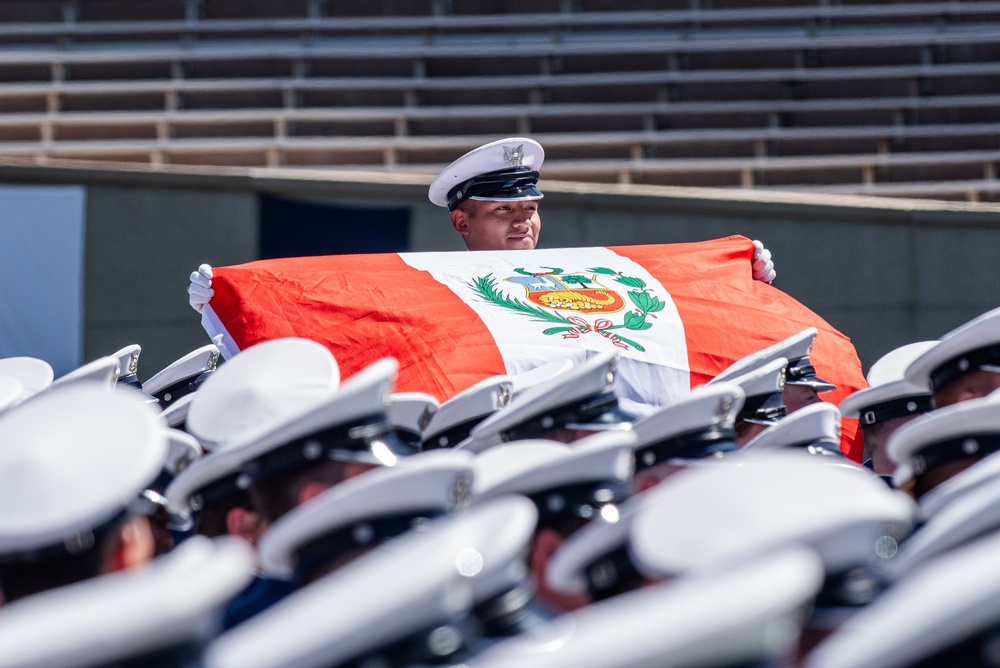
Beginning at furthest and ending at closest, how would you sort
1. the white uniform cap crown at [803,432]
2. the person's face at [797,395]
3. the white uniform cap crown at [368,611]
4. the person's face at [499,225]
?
1. the person's face at [499,225]
2. the person's face at [797,395]
3. the white uniform cap crown at [803,432]
4. the white uniform cap crown at [368,611]

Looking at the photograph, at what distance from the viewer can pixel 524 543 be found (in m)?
1.42

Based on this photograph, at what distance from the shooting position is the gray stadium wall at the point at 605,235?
6.37m

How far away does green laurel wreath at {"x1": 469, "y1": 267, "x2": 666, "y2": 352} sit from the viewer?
3818 millimetres

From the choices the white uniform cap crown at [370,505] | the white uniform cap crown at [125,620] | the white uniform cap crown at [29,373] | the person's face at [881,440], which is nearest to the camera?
the white uniform cap crown at [125,620]

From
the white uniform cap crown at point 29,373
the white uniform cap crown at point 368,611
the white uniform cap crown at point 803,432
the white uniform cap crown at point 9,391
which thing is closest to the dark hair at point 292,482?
the white uniform cap crown at point 368,611

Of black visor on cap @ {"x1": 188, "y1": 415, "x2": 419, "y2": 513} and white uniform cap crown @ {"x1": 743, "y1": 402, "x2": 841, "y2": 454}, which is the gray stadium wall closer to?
white uniform cap crown @ {"x1": 743, "y1": 402, "x2": 841, "y2": 454}

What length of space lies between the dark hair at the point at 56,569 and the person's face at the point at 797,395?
2126mm

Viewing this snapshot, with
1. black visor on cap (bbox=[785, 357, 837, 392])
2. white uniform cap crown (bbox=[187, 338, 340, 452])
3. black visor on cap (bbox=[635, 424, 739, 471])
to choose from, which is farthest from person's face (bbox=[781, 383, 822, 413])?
white uniform cap crown (bbox=[187, 338, 340, 452])

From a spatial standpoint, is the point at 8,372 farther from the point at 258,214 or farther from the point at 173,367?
the point at 258,214

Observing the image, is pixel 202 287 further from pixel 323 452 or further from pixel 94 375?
pixel 323 452

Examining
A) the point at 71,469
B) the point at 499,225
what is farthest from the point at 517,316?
the point at 71,469

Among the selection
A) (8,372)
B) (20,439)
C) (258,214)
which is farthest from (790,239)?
(20,439)

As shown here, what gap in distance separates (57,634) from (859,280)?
583 centimetres

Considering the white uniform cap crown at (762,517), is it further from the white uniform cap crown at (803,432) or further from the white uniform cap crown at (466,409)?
the white uniform cap crown at (466,409)
